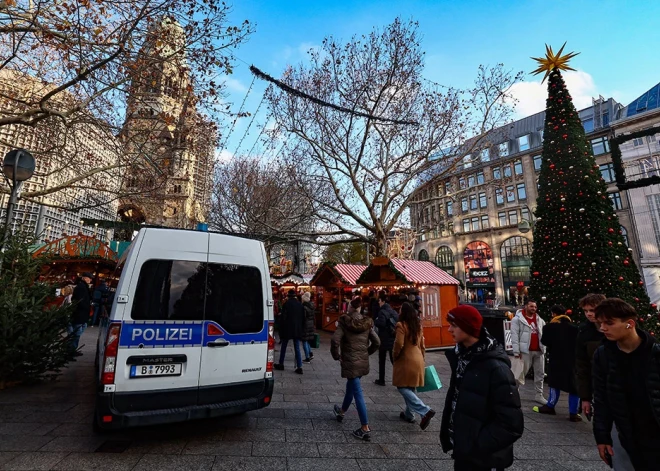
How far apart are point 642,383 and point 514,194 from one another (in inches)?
1766

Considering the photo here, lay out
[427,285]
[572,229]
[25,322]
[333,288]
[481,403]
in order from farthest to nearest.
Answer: [333,288]
[427,285]
[572,229]
[25,322]
[481,403]

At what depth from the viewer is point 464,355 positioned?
7.82 feet

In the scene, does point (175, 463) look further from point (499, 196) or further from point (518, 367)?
point (499, 196)

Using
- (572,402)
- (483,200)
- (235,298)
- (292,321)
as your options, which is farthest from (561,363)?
(483,200)

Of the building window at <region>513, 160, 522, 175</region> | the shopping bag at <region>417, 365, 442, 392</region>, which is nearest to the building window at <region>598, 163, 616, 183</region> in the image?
the building window at <region>513, 160, 522, 175</region>

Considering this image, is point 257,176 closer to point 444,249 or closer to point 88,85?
point 88,85

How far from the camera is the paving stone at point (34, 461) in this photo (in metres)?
3.04

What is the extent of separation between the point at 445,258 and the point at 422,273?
3752cm

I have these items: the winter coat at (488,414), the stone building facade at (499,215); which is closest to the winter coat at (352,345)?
the winter coat at (488,414)

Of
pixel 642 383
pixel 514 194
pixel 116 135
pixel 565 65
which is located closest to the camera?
pixel 642 383

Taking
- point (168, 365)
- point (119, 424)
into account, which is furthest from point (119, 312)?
point (119, 424)

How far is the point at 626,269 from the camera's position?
7.71m

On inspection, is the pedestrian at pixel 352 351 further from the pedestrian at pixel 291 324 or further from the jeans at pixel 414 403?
the pedestrian at pixel 291 324

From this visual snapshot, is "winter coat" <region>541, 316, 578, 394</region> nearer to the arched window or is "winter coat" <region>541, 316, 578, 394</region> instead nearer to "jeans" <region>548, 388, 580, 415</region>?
"jeans" <region>548, 388, 580, 415</region>
